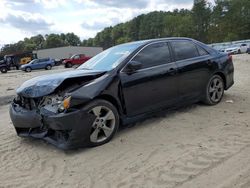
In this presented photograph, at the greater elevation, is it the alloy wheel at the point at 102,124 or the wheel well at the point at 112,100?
the wheel well at the point at 112,100

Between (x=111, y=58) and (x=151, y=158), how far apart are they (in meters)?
2.31

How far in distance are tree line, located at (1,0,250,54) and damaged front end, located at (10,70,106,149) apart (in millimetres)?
87301

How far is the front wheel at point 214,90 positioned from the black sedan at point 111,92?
0.03 metres

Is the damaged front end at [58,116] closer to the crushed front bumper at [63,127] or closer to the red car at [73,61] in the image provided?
the crushed front bumper at [63,127]

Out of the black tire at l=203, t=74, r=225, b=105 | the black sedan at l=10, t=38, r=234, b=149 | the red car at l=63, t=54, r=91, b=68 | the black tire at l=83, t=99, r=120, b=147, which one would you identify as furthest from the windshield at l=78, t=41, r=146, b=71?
the red car at l=63, t=54, r=91, b=68

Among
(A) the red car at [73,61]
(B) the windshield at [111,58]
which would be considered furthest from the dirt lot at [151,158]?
(A) the red car at [73,61]

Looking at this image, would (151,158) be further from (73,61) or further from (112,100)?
(73,61)

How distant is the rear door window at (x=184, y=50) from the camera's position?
22.2 feet

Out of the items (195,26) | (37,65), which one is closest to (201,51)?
(37,65)

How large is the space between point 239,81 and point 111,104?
6.72 m

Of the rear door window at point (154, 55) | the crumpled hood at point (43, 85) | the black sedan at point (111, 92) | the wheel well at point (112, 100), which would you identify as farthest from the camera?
the rear door window at point (154, 55)

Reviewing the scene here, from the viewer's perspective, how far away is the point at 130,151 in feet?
16.3

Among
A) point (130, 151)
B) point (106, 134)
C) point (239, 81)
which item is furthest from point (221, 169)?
point (239, 81)

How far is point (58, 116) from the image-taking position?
16.2 ft
